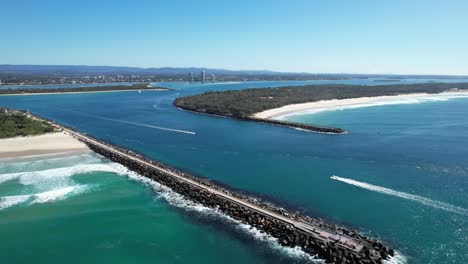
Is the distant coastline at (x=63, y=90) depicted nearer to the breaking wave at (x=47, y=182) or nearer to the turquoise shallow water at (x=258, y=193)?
the turquoise shallow water at (x=258, y=193)

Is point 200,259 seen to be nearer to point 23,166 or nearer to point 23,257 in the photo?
point 23,257

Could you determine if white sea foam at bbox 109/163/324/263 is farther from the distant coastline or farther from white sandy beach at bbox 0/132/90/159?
the distant coastline


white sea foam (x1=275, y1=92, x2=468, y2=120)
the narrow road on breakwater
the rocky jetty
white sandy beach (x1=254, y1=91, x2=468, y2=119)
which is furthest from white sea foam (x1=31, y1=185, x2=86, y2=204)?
white sea foam (x1=275, y1=92, x2=468, y2=120)

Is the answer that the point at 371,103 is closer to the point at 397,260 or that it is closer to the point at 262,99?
the point at 262,99

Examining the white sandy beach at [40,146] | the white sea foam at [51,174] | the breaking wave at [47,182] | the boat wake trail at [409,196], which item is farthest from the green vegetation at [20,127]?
the boat wake trail at [409,196]

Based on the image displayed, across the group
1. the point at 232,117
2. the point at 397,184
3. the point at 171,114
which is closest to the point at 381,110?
the point at 232,117

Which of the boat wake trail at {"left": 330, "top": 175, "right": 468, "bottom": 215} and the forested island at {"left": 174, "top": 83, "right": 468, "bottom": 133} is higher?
the forested island at {"left": 174, "top": 83, "right": 468, "bottom": 133}
